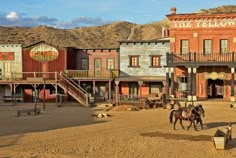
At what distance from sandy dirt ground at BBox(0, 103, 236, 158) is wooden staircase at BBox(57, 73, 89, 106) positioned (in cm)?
1089

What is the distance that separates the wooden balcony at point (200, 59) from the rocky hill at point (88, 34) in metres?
66.7

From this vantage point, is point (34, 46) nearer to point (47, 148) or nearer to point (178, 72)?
point (178, 72)

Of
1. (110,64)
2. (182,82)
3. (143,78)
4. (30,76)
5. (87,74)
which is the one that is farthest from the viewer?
(110,64)

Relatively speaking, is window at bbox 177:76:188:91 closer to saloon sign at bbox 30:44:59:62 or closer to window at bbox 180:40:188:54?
window at bbox 180:40:188:54

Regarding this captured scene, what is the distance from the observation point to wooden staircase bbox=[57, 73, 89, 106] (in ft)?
124

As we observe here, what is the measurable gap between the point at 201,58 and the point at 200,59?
0.51ft

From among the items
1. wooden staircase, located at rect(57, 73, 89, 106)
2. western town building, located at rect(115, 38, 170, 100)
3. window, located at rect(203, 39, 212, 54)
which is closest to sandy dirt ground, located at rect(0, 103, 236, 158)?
wooden staircase, located at rect(57, 73, 89, 106)

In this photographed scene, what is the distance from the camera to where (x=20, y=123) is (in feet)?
83.0

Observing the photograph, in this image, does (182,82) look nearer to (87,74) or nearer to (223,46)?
(223,46)

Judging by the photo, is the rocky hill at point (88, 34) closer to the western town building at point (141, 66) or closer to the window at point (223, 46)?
the western town building at point (141, 66)

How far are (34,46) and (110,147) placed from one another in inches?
1136

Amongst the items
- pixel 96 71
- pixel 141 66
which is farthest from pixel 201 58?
pixel 96 71

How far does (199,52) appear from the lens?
37000mm

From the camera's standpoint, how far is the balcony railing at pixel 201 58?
34.5m
